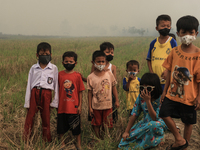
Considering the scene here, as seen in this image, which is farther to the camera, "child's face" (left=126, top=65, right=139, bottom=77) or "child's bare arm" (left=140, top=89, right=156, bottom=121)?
"child's face" (left=126, top=65, right=139, bottom=77)

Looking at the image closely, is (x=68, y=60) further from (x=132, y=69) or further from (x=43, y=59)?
(x=132, y=69)

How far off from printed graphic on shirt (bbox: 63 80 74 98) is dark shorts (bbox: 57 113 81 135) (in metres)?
0.30

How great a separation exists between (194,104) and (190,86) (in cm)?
21

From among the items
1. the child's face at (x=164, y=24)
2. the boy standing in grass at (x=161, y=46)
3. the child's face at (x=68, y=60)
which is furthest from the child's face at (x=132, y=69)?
the child's face at (x=68, y=60)

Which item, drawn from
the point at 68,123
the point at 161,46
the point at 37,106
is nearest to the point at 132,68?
the point at 161,46

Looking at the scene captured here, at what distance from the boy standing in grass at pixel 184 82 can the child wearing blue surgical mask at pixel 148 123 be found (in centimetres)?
19

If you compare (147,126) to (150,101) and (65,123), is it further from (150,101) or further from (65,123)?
(65,123)

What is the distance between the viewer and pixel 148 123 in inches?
96.2

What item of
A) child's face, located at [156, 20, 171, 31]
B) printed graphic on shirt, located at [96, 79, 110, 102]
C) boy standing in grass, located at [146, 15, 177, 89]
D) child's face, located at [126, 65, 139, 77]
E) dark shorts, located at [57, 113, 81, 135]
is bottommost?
dark shorts, located at [57, 113, 81, 135]

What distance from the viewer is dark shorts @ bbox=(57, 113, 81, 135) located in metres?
2.75

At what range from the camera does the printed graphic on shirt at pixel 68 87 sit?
274 cm

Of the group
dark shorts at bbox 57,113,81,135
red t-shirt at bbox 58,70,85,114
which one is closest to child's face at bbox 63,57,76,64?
red t-shirt at bbox 58,70,85,114

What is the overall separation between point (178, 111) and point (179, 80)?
407 millimetres

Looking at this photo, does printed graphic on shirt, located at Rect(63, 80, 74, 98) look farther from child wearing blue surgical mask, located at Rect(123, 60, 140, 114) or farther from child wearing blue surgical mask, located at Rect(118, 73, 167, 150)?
child wearing blue surgical mask, located at Rect(123, 60, 140, 114)
